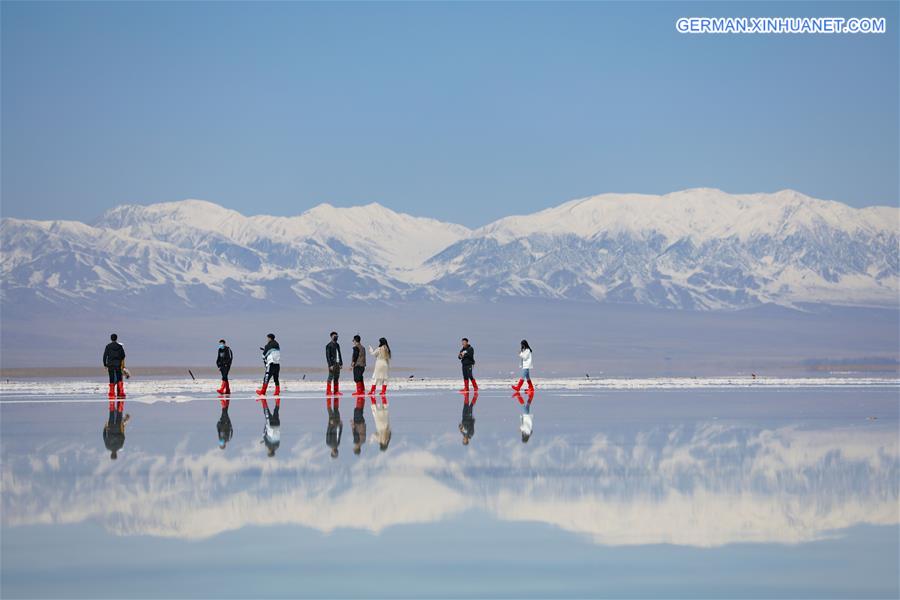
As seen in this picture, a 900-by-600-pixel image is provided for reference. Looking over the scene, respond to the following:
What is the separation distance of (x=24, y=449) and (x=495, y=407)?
13497mm

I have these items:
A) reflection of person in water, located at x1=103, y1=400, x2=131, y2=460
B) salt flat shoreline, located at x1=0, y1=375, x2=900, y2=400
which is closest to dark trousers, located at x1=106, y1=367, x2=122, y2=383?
reflection of person in water, located at x1=103, y1=400, x2=131, y2=460

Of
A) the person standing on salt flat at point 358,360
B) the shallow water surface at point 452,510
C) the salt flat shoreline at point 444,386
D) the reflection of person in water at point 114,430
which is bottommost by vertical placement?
the shallow water surface at point 452,510

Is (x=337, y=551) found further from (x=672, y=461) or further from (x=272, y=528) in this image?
(x=672, y=461)

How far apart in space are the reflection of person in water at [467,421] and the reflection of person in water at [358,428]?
1.77m

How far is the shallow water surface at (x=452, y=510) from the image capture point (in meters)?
11.3

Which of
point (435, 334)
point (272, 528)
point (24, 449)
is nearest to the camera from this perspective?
point (272, 528)

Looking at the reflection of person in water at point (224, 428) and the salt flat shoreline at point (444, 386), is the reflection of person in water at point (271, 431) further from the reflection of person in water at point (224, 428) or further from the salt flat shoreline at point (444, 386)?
the salt flat shoreline at point (444, 386)

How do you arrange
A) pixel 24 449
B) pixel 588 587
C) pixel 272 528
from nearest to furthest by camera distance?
pixel 588 587, pixel 272 528, pixel 24 449

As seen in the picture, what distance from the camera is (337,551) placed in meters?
12.3

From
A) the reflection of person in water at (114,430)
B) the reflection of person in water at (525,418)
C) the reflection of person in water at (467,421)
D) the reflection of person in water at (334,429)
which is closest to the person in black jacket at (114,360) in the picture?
the reflection of person in water at (114,430)

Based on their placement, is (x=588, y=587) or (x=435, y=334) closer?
(x=588, y=587)

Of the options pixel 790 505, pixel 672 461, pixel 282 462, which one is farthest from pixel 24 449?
pixel 790 505

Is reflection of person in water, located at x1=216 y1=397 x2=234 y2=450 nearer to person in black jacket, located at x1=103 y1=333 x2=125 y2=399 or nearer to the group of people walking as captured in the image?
the group of people walking

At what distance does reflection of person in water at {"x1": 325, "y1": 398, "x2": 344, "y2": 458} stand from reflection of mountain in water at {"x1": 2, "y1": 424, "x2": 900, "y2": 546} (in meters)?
0.49
